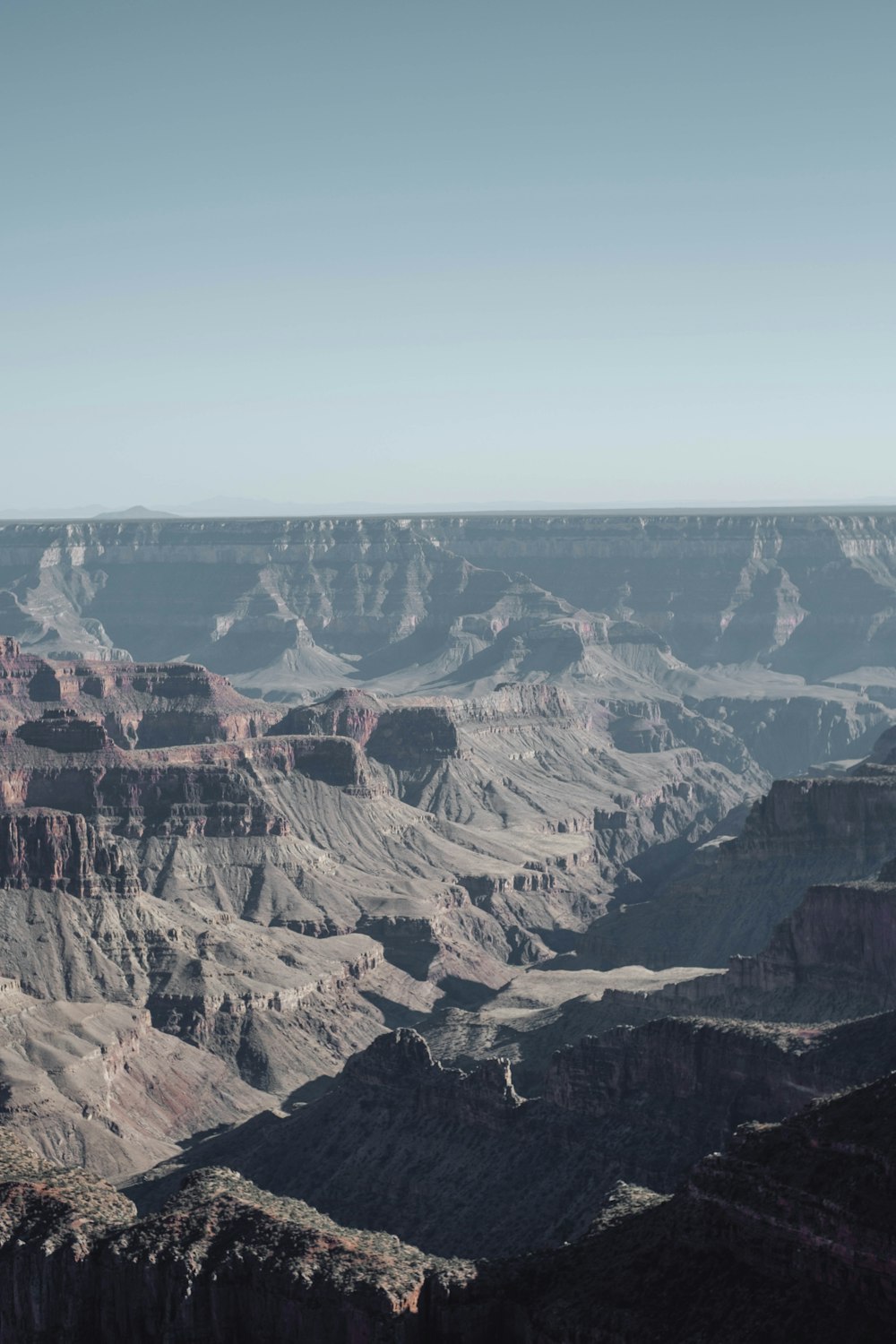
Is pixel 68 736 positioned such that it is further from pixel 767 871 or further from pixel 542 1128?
pixel 542 1128

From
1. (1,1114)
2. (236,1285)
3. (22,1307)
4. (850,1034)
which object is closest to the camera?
(236,1285)

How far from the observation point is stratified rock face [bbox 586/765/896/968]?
152875 mm

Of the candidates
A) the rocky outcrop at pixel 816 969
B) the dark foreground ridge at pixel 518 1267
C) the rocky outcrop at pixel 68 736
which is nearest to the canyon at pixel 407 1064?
the dark foreground ridge at pixel 518 1267

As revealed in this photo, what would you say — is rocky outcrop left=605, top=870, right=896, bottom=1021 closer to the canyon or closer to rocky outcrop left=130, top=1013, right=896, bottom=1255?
the canyon

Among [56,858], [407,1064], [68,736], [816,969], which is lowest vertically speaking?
[407,1064]

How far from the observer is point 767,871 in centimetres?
15912

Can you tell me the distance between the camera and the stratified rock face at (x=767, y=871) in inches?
6019

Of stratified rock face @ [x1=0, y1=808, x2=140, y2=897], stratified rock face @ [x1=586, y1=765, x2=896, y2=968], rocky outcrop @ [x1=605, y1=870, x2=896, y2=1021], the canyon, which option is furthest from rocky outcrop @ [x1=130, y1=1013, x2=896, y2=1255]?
stratified rock face @ [x1=586, y1=765, x2=896, y2=968]

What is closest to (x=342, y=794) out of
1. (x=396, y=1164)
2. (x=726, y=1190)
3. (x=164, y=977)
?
(x=164, y=977)

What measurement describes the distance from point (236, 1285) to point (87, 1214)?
7.21 meters

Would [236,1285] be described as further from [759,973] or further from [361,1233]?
[759,973]

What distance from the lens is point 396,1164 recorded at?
99.8 metres

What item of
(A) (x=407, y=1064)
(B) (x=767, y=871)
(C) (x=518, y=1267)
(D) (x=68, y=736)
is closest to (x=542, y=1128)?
(A) (x=407, y=1064)

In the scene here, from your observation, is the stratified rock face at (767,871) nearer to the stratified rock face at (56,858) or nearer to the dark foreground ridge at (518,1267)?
the stratified rock face at (56,858)
